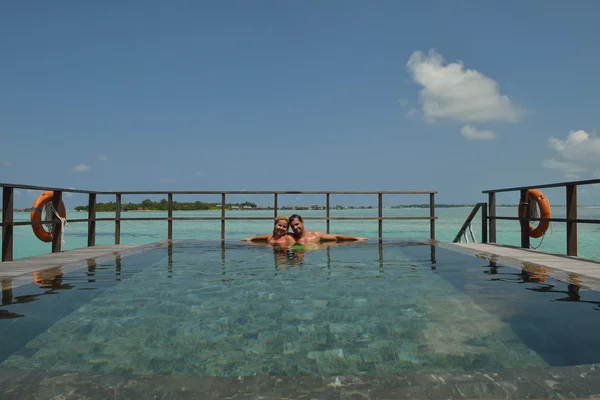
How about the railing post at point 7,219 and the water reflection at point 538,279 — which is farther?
the railing post at point 7,219

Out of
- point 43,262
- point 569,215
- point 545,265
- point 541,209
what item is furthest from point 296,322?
point 541,209

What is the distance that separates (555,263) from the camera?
479 centimetres

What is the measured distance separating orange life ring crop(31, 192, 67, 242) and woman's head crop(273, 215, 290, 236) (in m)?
3.42

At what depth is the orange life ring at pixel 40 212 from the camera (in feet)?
20.0

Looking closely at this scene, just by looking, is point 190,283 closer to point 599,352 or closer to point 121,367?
point 121,367

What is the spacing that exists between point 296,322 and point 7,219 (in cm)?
459

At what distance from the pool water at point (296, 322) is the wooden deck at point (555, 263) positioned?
0.30 meters

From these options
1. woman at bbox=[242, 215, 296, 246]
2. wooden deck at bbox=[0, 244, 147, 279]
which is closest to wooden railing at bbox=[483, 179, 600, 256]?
woman at bbox=[242, 215, 296, 246]

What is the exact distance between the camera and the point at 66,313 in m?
2.70

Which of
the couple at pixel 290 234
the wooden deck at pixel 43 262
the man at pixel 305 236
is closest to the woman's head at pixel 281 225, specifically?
the couple at pixel 290 234

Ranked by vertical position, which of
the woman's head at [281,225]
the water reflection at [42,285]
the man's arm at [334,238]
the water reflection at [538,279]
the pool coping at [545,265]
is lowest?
the water reflection at [42,285]

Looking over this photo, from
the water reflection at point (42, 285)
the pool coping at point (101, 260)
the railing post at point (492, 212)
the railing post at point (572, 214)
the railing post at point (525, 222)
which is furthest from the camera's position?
the railing post at point (492, 212)

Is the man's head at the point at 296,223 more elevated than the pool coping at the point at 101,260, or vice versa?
the man's head at the point at 296,223

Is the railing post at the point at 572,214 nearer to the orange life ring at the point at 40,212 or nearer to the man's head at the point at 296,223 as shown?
the man's head at the point at 296,223
